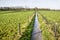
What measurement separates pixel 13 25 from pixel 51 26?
0.89 meters

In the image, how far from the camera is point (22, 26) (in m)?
3.45

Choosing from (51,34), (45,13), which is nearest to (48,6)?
(45,13)

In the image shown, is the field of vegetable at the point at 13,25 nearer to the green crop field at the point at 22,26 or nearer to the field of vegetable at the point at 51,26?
the green crop field at the point at 22,26

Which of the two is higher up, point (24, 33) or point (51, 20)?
point (51, 20)

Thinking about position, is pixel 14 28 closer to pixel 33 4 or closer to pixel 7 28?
pixel 7 28

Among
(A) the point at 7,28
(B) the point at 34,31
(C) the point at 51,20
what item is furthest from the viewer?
(B) the point at 34,31

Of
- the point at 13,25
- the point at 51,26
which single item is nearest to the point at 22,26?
the point at 13,25

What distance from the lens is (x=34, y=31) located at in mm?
3916

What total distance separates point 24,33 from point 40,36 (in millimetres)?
445

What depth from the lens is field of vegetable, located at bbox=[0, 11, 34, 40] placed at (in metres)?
3.24

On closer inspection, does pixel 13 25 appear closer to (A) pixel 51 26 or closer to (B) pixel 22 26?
(B) pixel 22 26

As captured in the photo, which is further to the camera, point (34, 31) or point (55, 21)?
point (34, 31)

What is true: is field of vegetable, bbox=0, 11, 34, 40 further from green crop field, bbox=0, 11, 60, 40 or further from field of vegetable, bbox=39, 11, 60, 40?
field of vegetable, bbox=39, 11, 60, 40

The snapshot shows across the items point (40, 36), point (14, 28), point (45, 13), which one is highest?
point (45, 13)
